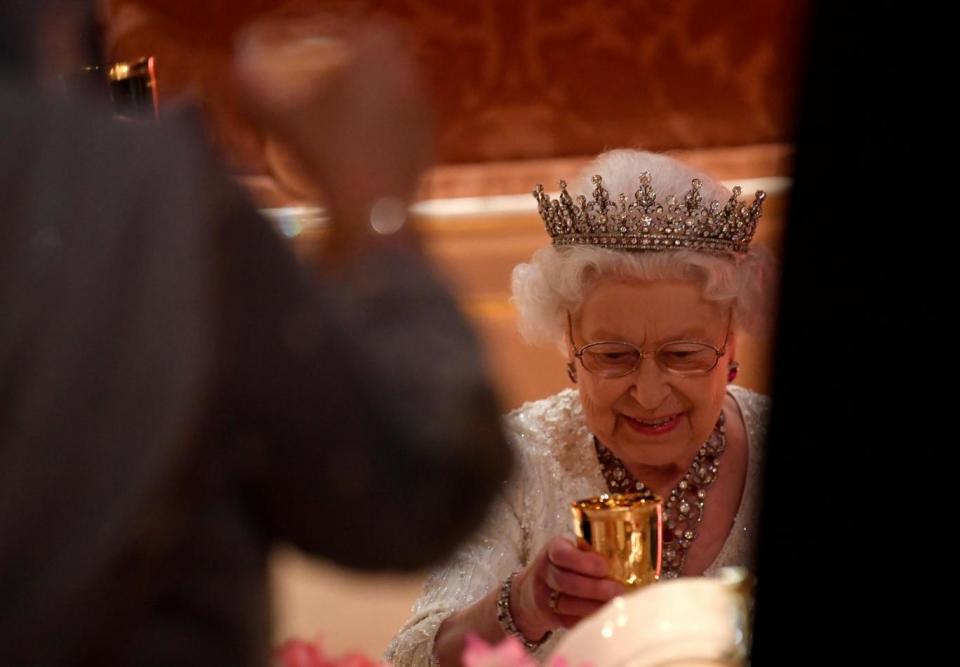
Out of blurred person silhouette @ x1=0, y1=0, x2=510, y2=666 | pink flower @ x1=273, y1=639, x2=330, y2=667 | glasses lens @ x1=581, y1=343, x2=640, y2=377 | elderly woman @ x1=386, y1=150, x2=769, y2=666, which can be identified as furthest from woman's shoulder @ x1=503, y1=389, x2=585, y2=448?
blurred person silhouette @ x1=0, y1=0, x2=510, y2=666

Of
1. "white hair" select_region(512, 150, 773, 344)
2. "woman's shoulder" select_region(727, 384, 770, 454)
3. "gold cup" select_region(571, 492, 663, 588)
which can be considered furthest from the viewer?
"woman's shoulder" select_region(727, 384, 770, 454)

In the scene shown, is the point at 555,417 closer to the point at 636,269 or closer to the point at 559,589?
the point at 636,269

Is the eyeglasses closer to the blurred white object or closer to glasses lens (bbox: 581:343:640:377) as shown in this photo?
glasses lens (bbox: 581:343:640:377)

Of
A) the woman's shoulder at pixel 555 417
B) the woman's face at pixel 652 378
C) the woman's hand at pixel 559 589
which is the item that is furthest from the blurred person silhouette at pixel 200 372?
the woman's shoulder at pixel 555 417

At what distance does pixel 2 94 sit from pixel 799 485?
45cm

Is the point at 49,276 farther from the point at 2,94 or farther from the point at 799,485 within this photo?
the point at 799,485

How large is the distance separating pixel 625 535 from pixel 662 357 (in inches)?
26.4

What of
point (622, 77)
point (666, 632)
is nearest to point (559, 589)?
point (666, 632)

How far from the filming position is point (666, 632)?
35.8 inches

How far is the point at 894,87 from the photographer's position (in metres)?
0.68

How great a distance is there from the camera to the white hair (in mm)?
1762

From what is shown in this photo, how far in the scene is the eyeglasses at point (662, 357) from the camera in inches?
69.6

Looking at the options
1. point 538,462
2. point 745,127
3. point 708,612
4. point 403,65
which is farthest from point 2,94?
point 745,127

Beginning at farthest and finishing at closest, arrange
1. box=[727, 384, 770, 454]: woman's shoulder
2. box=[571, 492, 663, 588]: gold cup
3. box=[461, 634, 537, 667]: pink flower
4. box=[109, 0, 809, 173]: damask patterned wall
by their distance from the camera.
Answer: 1. box=[109, 0, 809, 173]: damask patterned wall
2. box=[727, 384, 770, 454]: woman's shoulder
3. box=[571, 492, 663, 588]: gold cup
4. box=[461, 634, 537, 667]: pink flower
